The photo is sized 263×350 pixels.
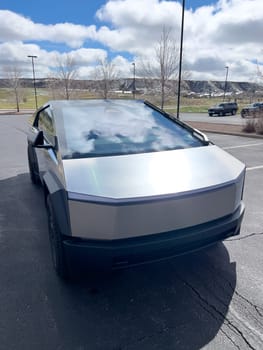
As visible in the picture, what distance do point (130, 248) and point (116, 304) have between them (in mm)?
605

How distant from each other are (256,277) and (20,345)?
6.71ft

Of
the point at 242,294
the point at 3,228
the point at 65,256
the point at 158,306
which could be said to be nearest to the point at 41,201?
the point at 3,228

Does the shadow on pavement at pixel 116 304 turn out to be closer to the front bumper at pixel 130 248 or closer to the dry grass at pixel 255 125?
the front bumper at pixel 130 248

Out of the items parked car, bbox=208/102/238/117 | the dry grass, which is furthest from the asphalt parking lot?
parked car, bbox=208/102/238/117

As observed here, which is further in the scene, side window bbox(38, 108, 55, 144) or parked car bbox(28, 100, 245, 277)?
side window bbox(38, 108, 55, 144)

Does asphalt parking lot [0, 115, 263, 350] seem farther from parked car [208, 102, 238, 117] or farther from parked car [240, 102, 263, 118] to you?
parked car [208, 102, 238, 117]

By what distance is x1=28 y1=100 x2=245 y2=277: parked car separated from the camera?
197 centimetres

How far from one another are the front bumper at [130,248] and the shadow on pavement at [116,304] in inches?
17.0

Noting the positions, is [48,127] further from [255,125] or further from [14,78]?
[14,78]

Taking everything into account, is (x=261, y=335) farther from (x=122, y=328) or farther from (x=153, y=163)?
(x=153, y=163)

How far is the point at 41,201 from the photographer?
4.61 metres

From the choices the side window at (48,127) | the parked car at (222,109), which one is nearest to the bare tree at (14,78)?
the parked car at (222,109)

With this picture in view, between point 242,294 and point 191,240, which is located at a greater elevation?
point 191,240

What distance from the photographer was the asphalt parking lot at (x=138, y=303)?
6.34 ft
